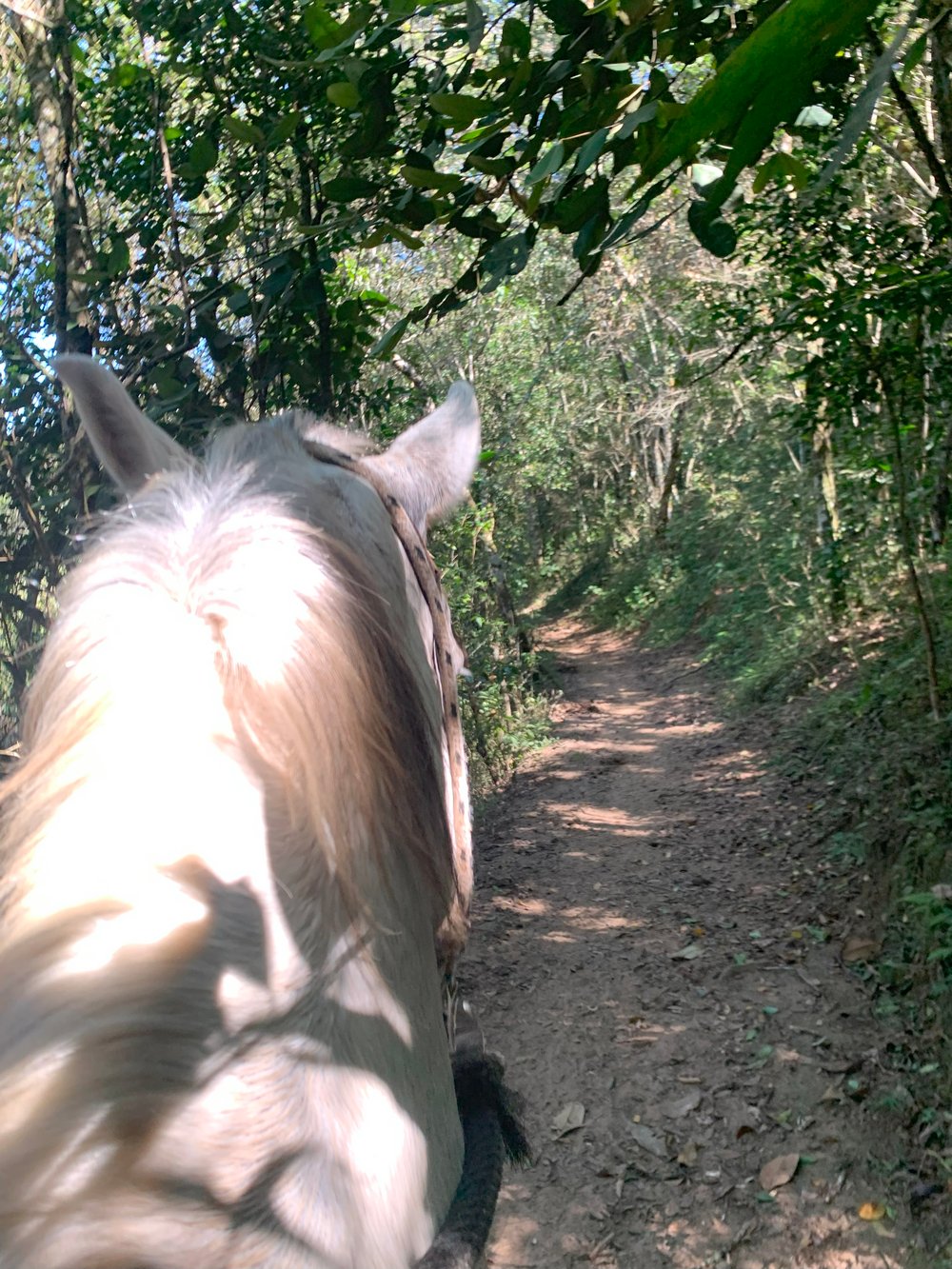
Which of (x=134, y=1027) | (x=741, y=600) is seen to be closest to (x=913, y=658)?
(x=741, y=600)

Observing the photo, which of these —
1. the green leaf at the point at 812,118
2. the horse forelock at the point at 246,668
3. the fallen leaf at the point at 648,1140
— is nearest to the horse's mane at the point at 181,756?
the horse forelock at the point at 246,668

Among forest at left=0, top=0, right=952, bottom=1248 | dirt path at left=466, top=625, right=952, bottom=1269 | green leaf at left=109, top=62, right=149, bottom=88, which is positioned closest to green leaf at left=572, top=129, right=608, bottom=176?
forest at left=0, top=0, right=952, bottom=1248

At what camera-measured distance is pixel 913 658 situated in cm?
727

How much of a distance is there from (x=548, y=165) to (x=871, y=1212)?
3742 mm

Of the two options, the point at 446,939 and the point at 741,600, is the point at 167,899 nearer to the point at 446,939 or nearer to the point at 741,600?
the point at 446,939

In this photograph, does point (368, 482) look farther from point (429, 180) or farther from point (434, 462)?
point (429, 180)

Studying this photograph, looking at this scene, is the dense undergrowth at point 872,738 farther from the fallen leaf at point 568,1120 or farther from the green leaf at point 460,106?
the green leaf at point 460,106

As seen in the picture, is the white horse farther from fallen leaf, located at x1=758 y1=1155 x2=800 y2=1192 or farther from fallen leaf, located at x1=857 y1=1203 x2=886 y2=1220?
fallen leaf, located at x1=758 y1=1155 x2=800 y2=1192

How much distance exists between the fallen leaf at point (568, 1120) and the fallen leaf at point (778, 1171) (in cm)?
88

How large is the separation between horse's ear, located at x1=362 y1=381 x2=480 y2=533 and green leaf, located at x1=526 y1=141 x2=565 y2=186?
0.49 meters

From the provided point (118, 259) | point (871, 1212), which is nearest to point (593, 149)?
point (118, 259)

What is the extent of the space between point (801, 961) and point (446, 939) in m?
4.53

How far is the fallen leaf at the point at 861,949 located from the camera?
5.15 meters

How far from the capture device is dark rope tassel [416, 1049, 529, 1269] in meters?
1.04
